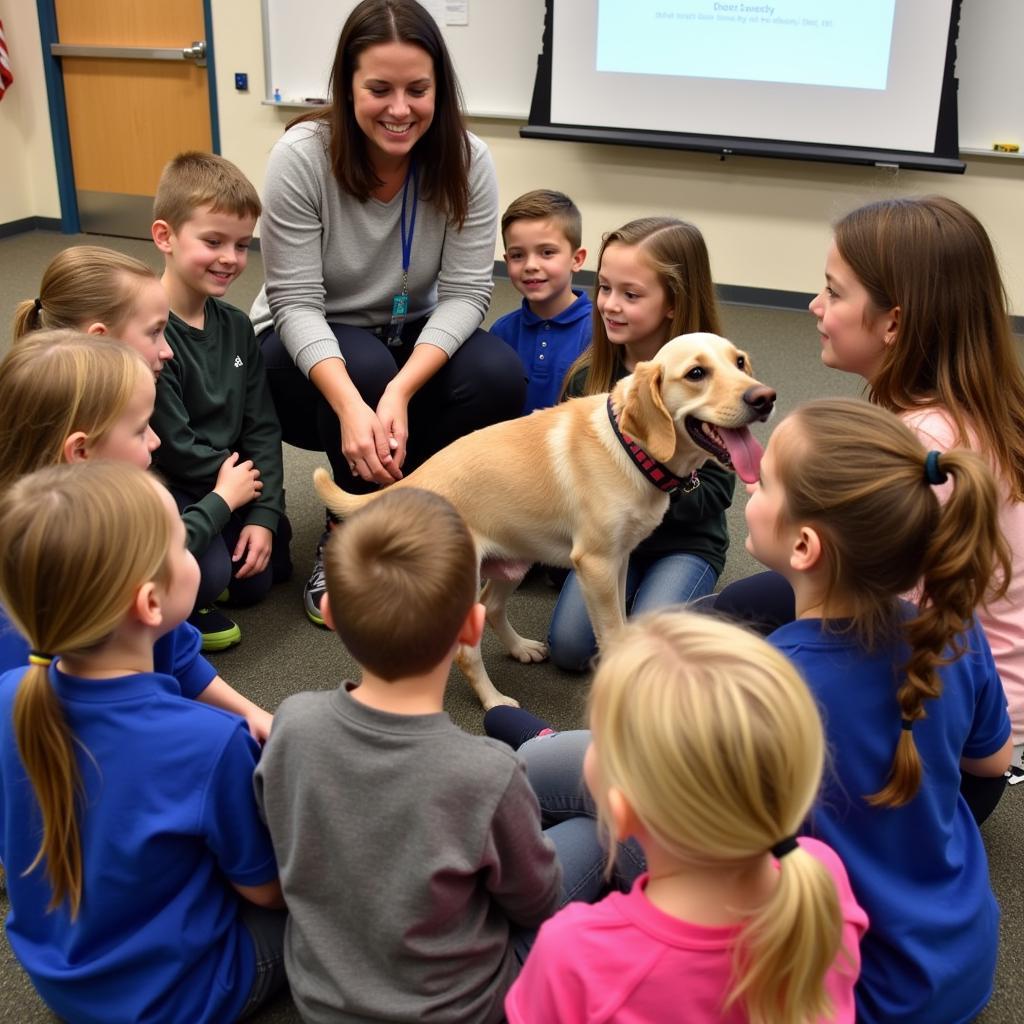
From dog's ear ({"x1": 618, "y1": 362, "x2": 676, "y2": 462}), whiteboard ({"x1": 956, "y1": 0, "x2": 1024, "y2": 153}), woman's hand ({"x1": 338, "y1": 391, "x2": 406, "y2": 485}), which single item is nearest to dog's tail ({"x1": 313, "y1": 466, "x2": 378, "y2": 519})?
woman's hand ({"x1": 338, "y1": 391, "x2": 406, "y2": 485})

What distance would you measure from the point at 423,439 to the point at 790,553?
1.62 meters

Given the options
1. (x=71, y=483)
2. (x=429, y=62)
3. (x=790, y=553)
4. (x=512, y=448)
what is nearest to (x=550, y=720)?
(x=512, y=448)

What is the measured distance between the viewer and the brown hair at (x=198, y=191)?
7.98 feet

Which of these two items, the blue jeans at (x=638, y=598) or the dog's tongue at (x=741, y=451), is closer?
the dog's tongue at (x=741, y=451)

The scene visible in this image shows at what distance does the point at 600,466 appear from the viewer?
211 cm

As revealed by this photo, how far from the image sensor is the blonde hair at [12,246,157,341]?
2.07m

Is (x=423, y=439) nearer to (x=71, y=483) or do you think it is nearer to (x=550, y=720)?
(x=550, y=720)

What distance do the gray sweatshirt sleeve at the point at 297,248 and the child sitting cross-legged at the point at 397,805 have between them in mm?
1466

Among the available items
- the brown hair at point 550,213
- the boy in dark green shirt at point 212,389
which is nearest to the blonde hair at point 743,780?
the boy in dark green shirt at point 212,389

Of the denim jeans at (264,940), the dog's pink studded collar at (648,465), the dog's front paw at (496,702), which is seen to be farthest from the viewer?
the dog's front paw at (496,702)

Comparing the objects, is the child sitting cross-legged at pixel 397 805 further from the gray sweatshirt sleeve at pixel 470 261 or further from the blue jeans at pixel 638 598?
the gray sweatshirt sleeve at pixel 470 261

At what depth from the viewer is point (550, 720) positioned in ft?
7.20

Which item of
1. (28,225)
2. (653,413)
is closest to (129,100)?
(28,225)

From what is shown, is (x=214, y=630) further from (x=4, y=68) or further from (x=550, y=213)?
(x=4, y=68)
